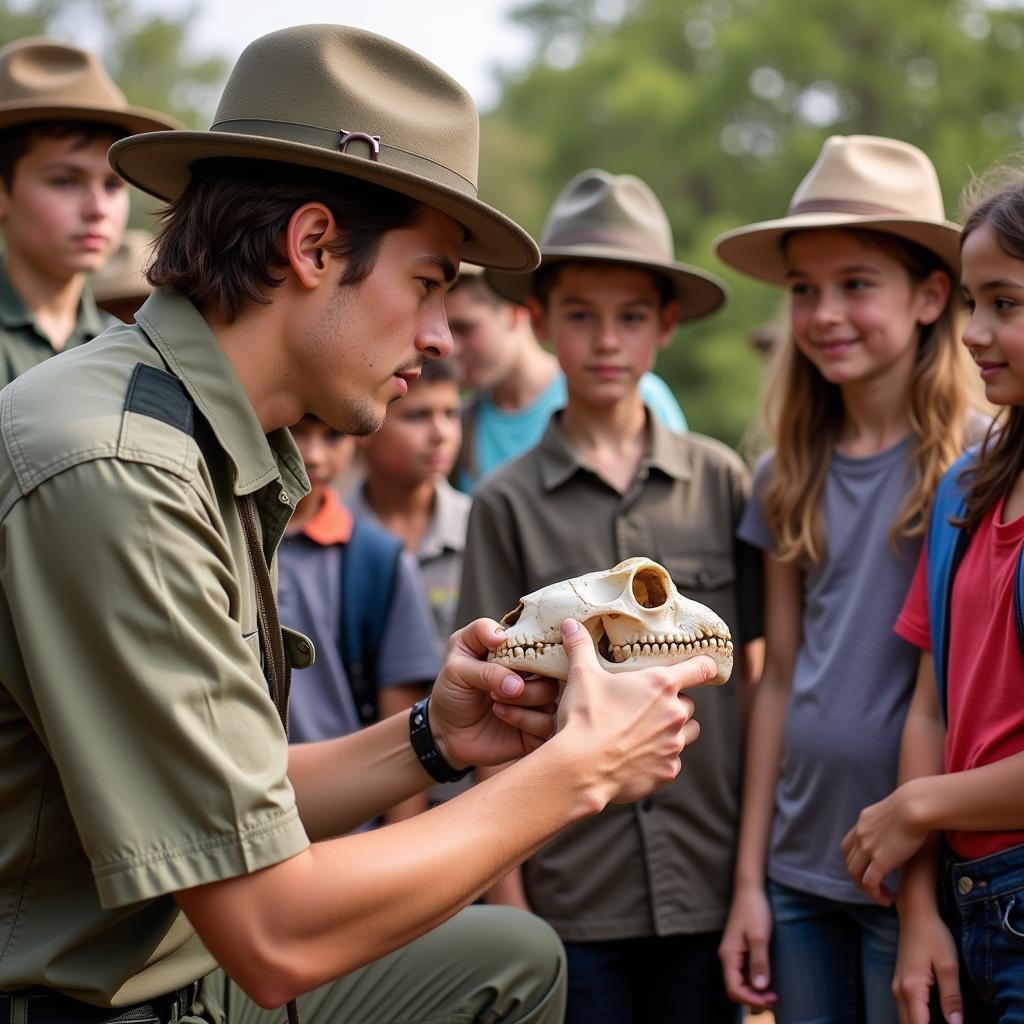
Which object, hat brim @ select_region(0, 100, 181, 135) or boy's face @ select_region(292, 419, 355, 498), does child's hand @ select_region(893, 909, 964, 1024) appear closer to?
boy's face @ select_region(292, 419, 355, 498)

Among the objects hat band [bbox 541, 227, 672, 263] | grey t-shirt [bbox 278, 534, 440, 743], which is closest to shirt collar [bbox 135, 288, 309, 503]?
grey t-shirt [bbox 278, 534, 440, 743]

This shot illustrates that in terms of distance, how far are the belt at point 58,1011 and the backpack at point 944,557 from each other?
217 centimetres

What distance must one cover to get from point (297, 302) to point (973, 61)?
25.0 metres

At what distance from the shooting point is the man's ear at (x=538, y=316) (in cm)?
502

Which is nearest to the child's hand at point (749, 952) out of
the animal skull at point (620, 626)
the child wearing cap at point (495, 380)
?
the animal skull at point (620, 626)

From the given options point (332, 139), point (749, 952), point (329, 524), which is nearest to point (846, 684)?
point (749, 952)

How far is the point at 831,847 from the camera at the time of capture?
3992mm

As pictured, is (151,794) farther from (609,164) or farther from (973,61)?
(609,164)

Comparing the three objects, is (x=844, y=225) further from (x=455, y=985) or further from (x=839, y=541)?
(x=455, y=985)

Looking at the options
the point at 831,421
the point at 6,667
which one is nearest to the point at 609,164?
the point at 831,421

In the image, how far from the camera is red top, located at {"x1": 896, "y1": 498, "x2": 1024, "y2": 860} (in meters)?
3.29

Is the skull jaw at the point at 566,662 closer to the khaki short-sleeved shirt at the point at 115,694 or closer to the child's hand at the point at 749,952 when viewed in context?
the khaki short-sleeved shirt at the point at 115,694

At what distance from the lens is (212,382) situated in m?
2.97

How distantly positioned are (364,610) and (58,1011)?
7.40 feet
